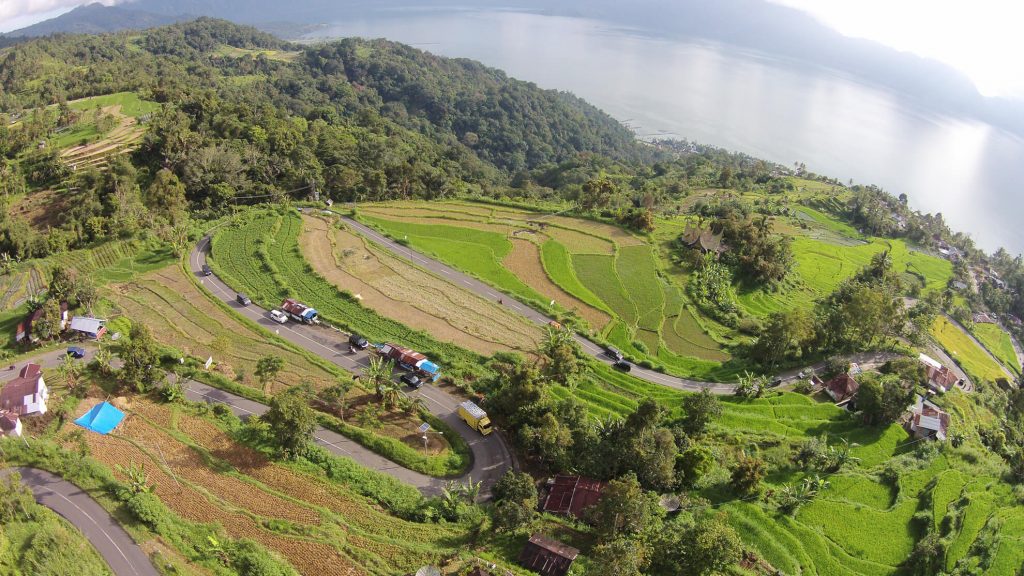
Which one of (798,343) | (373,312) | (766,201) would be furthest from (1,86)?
(766,201)

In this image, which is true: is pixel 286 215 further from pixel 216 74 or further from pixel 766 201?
pixel 216 74

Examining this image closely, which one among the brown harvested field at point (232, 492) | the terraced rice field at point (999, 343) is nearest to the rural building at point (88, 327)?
the brown harvested field at point (232, 492)

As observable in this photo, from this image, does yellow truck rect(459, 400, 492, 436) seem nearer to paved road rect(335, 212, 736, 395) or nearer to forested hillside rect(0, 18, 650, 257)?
paved road rect(335, 212, 736, 395)

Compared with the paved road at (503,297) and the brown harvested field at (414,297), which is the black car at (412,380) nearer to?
the brown harvested field at (414,297)

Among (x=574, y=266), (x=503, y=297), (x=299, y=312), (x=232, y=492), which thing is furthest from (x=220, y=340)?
(x=574, y=266)

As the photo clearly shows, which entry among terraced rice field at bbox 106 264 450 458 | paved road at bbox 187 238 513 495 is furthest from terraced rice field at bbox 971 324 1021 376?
terraced rice field at bbox 106 264 450 458

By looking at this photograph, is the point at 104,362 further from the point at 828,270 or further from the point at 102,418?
the point at 828,270
